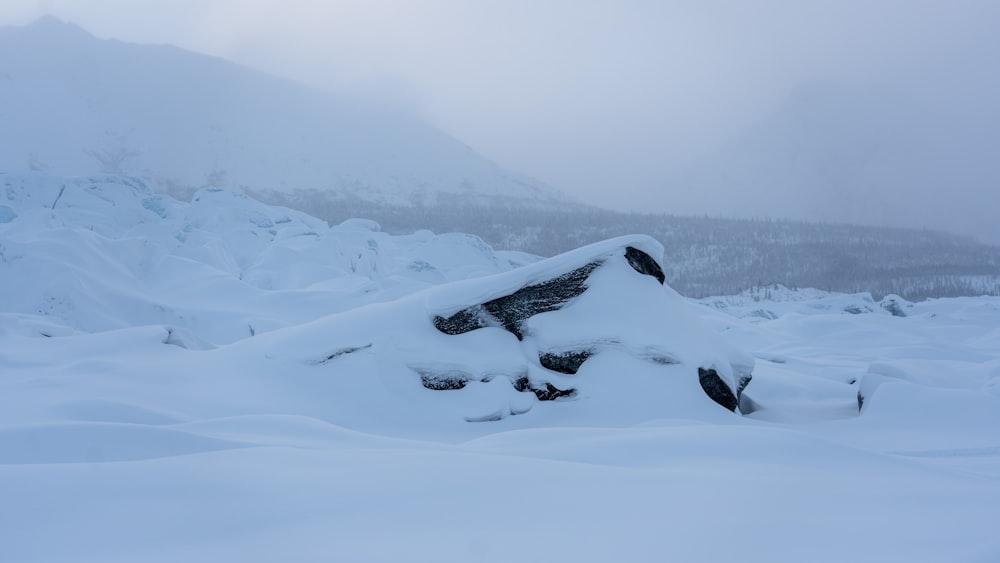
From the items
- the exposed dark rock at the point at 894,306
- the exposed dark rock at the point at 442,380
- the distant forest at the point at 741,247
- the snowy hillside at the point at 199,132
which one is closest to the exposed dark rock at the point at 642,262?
the exposed dark rock at the point at 442,380

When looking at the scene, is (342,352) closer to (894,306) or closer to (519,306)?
(519,306)

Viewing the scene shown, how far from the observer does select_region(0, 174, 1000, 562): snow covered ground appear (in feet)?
7.51

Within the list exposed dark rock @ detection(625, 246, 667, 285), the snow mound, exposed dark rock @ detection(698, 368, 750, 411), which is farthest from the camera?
the snow mound

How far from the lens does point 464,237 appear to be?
1100 inches

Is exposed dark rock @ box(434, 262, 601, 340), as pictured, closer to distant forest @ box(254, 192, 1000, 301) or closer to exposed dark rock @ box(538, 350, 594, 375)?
exposed dark rock @ box(538, 350, 594, 375)

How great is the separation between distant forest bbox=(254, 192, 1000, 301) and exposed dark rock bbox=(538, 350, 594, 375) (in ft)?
230

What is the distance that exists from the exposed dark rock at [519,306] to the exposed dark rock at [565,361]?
0.50m

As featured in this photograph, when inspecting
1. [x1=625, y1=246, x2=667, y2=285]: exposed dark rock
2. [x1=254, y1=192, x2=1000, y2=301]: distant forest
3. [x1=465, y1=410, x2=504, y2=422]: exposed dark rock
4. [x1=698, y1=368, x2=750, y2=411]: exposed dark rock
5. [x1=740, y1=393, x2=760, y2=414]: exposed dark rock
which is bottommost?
[x1=465, y1=410, x2=504, y2=422]: exposed dark rock

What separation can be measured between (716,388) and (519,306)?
8.82 ft

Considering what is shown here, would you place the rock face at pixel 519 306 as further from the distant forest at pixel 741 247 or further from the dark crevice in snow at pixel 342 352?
the distant forest at pixel 741 247

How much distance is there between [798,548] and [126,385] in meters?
5.68

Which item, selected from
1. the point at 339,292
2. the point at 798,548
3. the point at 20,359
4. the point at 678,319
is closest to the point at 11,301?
the point at 339,292

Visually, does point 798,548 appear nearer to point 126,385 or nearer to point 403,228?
point 126,385

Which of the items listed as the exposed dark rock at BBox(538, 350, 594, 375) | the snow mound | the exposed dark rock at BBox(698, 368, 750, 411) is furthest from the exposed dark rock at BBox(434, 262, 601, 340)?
the snow mound
